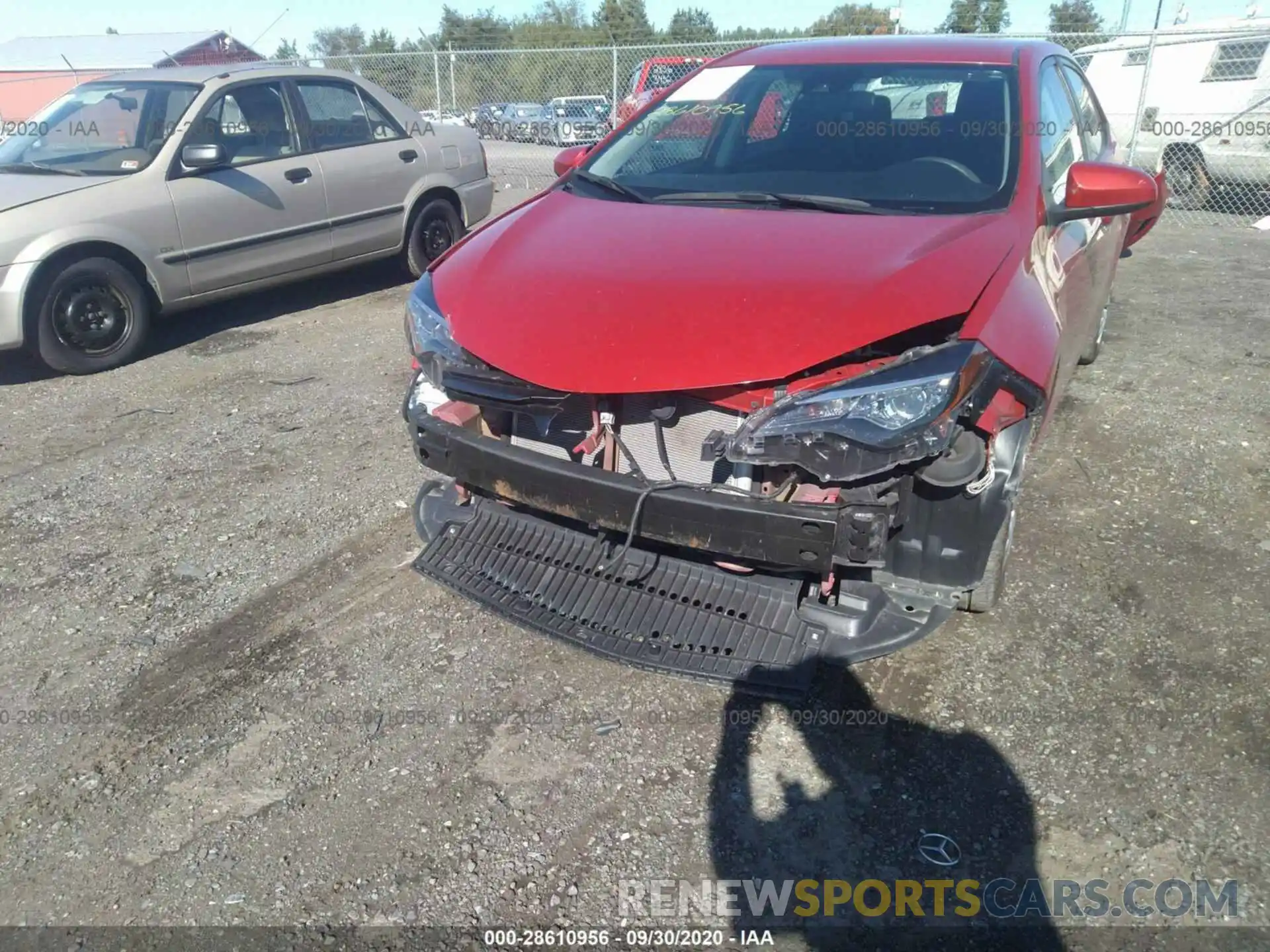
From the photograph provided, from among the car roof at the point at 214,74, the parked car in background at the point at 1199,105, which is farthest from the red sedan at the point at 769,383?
the parked car in background at the point at 1199,105

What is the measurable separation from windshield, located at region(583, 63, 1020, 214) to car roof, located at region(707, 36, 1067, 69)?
5cm

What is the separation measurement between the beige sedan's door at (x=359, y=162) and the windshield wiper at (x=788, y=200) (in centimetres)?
412

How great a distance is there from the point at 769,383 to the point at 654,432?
470 mm

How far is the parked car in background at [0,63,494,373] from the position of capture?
5.45 m

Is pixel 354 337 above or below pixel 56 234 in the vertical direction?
below

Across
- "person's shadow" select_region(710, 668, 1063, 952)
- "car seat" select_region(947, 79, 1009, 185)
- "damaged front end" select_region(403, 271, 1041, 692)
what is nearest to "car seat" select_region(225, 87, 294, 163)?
"damaged front end" select_region(403, 271, 1041, 692)

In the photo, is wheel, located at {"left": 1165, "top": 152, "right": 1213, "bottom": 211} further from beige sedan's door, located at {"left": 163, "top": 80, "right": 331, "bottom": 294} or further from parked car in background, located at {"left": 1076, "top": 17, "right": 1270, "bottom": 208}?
beige sedan's door, located at {"left": 163, "top": 80, "right": 331, "bottom": 294}

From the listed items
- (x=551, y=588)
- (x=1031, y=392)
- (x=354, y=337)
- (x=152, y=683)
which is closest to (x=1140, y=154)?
(x=354, y=337)

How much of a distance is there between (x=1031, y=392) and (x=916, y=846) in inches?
49.1

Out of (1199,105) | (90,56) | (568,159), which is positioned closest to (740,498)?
(568,159)

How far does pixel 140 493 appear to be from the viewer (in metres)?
4.11

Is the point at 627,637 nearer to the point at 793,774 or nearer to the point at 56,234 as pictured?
the point at 793,774

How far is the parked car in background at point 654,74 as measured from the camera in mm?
12062

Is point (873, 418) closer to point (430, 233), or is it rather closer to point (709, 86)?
point (709, 86)
